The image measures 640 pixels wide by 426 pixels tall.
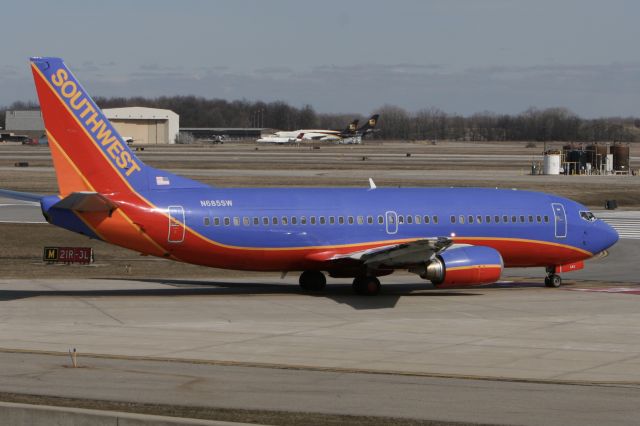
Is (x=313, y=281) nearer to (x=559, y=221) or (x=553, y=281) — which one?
(x=553, y=281)

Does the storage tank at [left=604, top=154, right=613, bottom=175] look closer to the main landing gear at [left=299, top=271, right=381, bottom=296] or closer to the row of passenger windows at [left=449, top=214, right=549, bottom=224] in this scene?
the row of passenger windows at [left=449, top=214, right=549, bottom=224]

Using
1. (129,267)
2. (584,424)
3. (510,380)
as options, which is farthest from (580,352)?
(129,267)

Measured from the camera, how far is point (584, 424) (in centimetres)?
1898

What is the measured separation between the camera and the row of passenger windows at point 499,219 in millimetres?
39406

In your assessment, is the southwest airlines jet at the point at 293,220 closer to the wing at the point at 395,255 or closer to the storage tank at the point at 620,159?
the wing at the point at 395,255

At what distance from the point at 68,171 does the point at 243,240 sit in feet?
21.1

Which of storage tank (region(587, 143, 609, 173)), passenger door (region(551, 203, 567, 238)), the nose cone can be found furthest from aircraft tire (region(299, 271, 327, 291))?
storage tank (region(587, 143, 609, 173))

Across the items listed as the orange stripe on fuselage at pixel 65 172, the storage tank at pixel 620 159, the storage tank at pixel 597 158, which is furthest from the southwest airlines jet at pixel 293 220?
the storage tank at pixel 620 159

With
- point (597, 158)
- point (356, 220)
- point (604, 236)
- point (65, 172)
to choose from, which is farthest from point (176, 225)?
point (597, 158)

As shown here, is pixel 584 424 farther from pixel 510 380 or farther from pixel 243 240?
pixel 243 240

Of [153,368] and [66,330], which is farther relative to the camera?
[66,330]

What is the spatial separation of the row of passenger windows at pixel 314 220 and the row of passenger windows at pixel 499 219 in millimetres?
963

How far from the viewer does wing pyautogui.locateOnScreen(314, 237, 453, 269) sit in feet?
116

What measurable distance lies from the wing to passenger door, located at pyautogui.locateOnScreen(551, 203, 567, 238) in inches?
279
